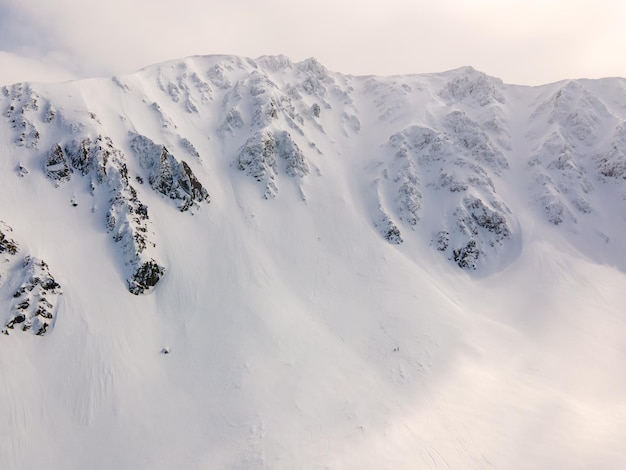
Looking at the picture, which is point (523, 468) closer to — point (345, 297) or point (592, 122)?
point (345, 297)

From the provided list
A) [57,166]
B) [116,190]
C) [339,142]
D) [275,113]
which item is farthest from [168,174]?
[339,142]

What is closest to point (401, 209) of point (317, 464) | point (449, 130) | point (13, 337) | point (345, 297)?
point (345, 297)

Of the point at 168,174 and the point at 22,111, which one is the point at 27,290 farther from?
the point at 22,111

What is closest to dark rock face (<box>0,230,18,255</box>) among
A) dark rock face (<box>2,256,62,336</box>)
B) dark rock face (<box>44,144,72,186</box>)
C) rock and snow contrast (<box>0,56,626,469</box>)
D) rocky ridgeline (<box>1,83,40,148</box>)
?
rock and snow contrast (<box>0,56,626,469</box>)

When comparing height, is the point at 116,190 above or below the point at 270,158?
below

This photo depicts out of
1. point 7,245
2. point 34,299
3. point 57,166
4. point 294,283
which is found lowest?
point 294,283

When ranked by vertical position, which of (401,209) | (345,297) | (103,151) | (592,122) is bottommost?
(345,297)

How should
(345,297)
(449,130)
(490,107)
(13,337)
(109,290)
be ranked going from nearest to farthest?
(13,337) < (109,290) < (345,297) < (449,130) < (490,107)

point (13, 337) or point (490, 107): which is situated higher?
Answer: point (490, 107)
